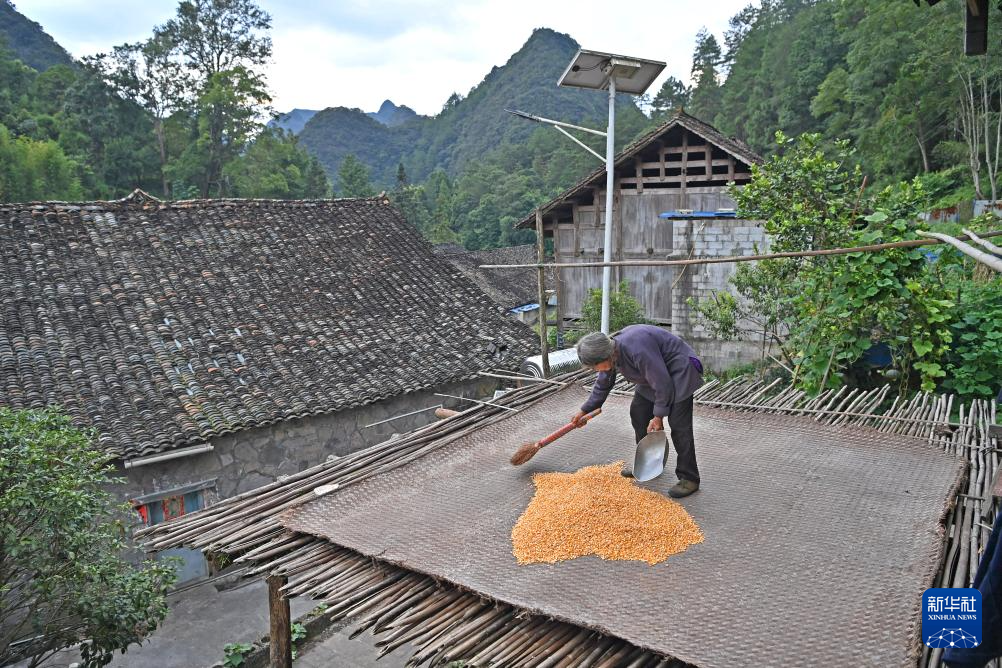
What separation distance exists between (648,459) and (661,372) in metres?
0.50

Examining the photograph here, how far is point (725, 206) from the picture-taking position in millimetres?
12344

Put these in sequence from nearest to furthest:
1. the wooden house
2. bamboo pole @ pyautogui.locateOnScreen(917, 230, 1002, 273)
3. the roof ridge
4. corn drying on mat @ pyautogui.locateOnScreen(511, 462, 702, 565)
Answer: bamboo pole @ pyautogui.locateOnScreen(917, 230, 1002, 273), corn drying on mat @ pyautogui.locateOnScreen(511, 462, 702, 565), the roof ridge, the wooden house

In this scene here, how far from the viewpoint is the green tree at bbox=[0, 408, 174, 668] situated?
4.46 meters

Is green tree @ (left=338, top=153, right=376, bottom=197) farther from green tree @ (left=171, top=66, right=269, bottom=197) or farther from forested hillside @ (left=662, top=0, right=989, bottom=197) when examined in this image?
forested hillside @ (left=662, top=0, right=989, bottom=197)

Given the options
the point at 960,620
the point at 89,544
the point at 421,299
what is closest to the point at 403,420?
the point at 421,299

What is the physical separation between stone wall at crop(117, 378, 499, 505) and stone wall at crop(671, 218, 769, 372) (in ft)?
15.6

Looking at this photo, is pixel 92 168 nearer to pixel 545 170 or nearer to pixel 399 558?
pixel 545 170

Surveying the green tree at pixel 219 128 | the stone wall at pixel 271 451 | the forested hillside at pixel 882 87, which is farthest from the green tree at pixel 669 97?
the stone wall at pixel 271 451

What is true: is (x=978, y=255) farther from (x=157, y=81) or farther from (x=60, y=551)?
(x=157, y=81)

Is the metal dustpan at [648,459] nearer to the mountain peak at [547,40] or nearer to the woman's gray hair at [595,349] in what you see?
the woman's gray hair at [595,349]

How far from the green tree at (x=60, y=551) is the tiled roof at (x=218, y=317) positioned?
194 centimetres

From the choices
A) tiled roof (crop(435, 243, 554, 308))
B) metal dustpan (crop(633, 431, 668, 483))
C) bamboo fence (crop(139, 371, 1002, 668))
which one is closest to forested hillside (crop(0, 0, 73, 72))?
tiled roof (crop(435, 243, 554, 308))

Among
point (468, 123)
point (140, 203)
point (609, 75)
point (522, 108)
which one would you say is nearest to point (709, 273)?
point (609, 75)

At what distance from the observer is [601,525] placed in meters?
3.27
